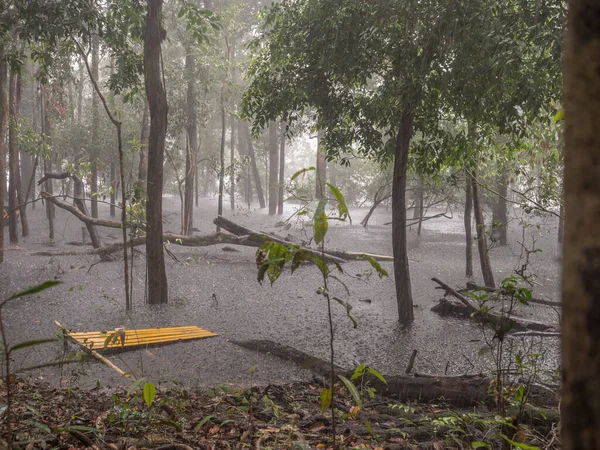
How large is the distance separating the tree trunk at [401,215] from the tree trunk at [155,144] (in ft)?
13.2

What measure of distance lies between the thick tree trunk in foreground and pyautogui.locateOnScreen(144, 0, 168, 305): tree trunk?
8743 mm

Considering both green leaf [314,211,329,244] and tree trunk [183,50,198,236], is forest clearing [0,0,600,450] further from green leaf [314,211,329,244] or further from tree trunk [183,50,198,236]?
tree trunk [183,50,198,236]

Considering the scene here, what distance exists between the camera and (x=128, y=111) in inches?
1217

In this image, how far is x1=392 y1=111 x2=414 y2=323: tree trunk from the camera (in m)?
8.74

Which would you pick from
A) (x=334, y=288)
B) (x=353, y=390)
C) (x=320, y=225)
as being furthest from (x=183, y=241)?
(x=320, y=225)

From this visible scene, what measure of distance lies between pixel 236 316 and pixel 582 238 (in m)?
9.17

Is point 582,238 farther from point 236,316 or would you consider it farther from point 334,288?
point 334,288

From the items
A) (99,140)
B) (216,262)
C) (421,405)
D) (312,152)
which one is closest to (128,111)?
(99,140)

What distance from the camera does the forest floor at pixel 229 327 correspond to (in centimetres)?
439

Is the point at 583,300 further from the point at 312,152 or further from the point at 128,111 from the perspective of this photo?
the point at 312,152

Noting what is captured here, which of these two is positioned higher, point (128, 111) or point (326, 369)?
point (128, 111)

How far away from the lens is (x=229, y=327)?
350 inches

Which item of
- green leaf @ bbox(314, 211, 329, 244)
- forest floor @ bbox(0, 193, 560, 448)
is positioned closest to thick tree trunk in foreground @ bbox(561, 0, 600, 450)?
forest floor @ bbox(0, 193, 560, 448)

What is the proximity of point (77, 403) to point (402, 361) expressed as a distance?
449 cm
